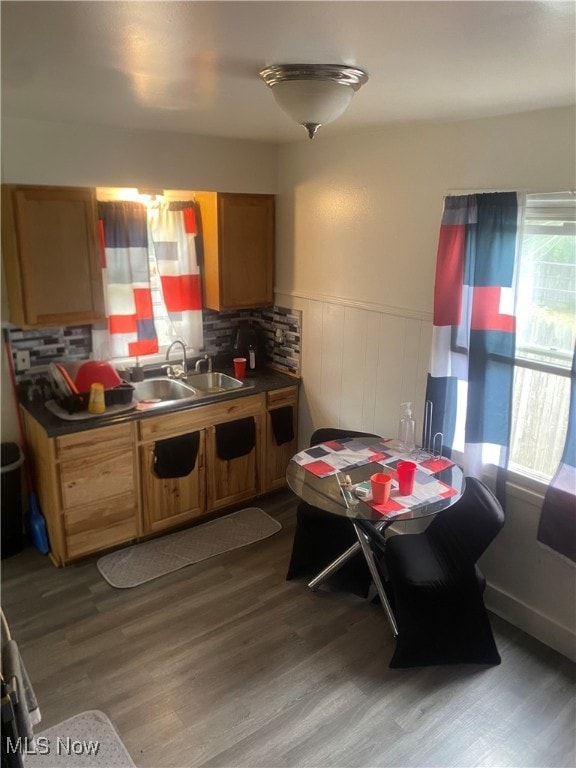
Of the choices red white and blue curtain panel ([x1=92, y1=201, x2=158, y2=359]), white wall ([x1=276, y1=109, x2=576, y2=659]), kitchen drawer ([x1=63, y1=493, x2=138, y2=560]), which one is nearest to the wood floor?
kitchen drawer ([x1=63, y1=493, x2=138, y2=560])

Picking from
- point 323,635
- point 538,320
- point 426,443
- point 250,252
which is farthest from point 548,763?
point 250,252

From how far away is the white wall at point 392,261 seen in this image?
2547mm

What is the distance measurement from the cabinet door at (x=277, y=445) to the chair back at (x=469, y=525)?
144 centimetres

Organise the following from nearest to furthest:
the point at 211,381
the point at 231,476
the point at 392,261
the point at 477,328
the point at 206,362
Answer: the point at 477,328
the point at 392,261
the point at 231,476
the point at 211,381
the point at 206,362

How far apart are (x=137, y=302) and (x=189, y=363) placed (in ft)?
1.94

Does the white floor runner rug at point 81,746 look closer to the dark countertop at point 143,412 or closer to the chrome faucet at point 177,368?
the dark countertop at point 143,412

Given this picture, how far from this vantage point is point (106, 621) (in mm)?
2791

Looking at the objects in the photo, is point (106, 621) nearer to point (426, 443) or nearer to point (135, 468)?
point (135, 468)

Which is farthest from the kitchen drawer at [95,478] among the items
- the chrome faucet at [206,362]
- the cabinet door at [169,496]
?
the chrome faucet at [206,362]

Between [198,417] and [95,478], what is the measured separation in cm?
70

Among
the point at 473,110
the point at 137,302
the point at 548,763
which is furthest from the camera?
the point at 137,302

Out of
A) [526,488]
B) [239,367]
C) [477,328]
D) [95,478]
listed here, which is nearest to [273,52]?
[477,328]

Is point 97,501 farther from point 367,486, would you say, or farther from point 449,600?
point 449,600

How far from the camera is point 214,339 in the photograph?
4180 millimetres
